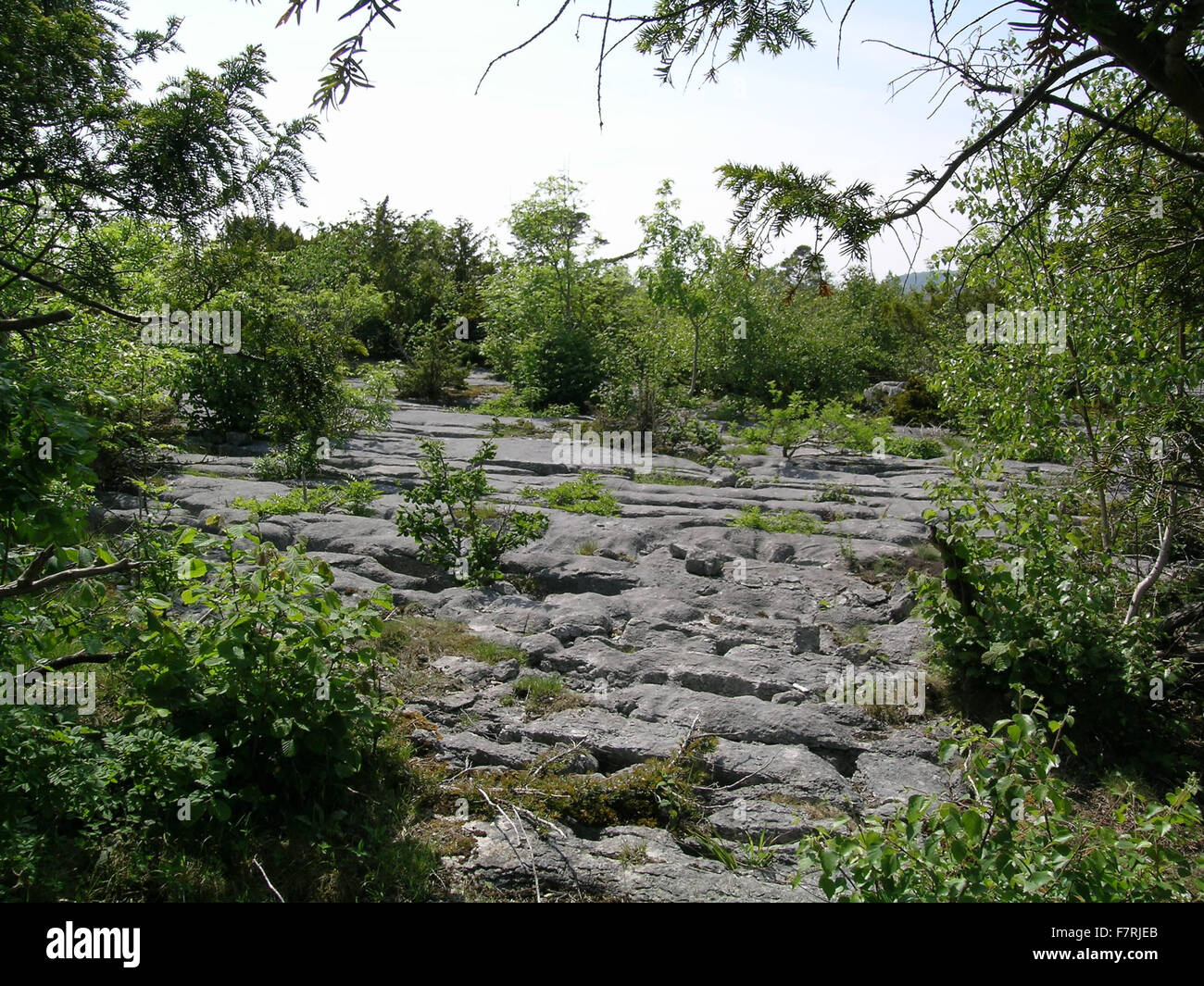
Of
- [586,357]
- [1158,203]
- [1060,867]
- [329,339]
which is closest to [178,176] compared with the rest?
[329,339]

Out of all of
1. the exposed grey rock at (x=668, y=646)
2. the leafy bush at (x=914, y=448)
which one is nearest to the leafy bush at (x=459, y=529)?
the exposed grey rock at (x=668, y=646)

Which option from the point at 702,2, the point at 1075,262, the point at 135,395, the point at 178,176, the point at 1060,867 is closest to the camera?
the point at 1060,867

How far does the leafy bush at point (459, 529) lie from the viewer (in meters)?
8.05

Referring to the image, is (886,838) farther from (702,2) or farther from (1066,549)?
(1066,549)

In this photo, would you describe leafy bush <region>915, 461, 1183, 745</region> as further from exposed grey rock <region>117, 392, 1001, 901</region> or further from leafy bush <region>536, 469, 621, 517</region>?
leafy bush <region>536, 469, 621, 517</region>

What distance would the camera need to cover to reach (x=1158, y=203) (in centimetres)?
529

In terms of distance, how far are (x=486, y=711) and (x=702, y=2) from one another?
3.93 m

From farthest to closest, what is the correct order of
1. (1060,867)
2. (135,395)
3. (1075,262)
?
(135,395) < (1075,262) < (1060,867)

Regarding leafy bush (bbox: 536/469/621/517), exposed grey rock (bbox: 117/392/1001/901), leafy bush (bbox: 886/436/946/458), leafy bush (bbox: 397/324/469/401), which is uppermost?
leafy bush (bbox: 397/324/469/401)

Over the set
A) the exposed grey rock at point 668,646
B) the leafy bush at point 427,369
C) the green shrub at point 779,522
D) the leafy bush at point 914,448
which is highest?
the leafy bush at point 427,369

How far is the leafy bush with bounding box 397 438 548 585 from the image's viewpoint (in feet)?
26.4

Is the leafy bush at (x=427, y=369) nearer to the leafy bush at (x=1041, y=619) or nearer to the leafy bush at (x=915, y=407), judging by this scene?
the leafy bush at (x=915, y=407)

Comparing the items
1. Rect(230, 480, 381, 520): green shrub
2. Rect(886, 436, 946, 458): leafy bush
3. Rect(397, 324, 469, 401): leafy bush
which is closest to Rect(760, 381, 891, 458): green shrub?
Rect(886, 436, 946, 458): leafy bush

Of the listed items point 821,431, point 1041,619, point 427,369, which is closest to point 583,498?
point 1041,619
